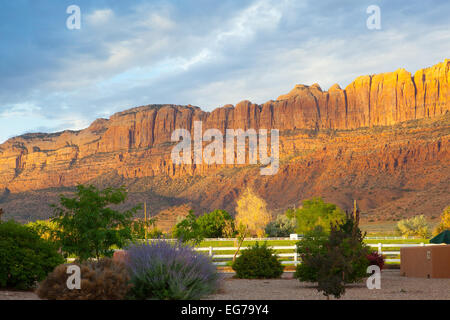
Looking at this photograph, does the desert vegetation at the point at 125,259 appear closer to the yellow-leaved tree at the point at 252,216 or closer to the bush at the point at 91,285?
the bush at the point at 91,285

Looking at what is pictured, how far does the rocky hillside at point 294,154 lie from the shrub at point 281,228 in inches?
1173

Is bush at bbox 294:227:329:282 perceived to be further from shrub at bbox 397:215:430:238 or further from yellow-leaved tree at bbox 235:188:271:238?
shrub at bbox 397:215:430:238

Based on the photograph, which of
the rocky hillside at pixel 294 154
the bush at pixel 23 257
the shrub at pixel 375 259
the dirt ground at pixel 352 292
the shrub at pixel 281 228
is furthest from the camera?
the rocky hillside at pixel 294 154

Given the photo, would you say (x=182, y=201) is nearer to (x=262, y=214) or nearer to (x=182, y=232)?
(x=262, y=214)

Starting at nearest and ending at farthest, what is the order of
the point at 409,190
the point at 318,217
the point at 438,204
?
the point at 318,217 < the point at 438,204 < the point at 409,190

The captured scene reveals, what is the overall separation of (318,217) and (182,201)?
56.3m

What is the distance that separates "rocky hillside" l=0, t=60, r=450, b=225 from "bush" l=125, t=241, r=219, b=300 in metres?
80.1

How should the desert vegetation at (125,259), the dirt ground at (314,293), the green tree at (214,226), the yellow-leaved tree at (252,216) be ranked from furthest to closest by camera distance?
1. the green tree at (214,226)
2. the yellow-leaved tree at (252,216)
3. the dirt ground at (314,293)
4. the desert vegetation at (125,259)

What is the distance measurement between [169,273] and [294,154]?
388ft

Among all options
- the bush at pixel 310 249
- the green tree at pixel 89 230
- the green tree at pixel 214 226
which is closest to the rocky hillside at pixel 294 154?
the green tree at pixel 214 226

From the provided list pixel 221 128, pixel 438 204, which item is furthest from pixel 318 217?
pixel 221 128

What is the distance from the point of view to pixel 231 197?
119 metres

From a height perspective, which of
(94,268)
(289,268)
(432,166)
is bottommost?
(289,268)

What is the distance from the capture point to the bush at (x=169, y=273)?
40.5 feet
